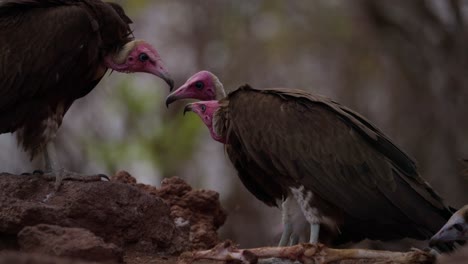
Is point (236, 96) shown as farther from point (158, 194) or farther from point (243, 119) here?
point (158, 194)

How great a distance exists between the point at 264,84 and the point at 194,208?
1539 centimetres

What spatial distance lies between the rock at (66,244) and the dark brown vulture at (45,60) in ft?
4.92

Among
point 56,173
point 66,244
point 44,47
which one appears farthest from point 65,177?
point 66,244

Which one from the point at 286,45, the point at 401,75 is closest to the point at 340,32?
the point at 286,45

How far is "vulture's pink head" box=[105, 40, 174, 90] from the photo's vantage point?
Answer: 34.5 ft

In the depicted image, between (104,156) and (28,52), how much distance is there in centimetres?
1096

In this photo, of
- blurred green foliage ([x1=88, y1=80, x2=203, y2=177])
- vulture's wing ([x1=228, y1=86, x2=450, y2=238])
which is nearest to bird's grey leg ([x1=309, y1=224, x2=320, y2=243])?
vulture's wing ([x1=228, y1=86, x2=450, y2=238])

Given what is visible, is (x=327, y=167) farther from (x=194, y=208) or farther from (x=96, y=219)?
(x=96, y=219)

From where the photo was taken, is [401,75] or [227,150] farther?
[401,75]

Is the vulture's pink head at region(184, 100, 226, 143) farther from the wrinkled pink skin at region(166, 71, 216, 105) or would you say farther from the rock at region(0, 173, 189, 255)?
the rock at region(0, 173, 189, 255)

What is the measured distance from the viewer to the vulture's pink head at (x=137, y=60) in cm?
1052

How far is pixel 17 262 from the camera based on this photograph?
6691mm

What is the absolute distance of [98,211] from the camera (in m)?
9.12

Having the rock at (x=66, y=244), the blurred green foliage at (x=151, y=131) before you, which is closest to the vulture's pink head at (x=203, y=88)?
the rock at (x=66, y=244)
